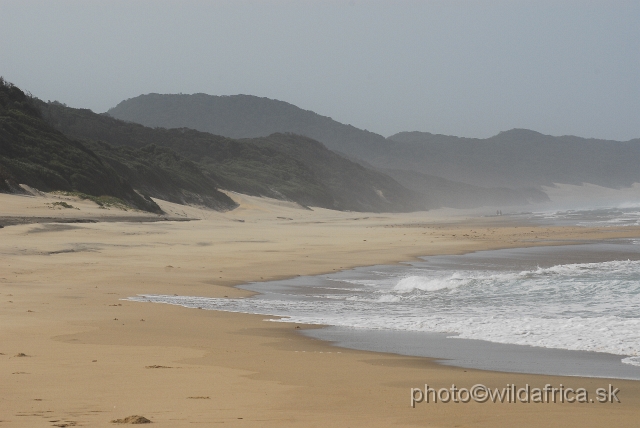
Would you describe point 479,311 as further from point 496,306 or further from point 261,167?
point 261,167

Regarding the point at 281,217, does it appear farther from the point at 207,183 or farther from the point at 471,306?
the point at 471,306

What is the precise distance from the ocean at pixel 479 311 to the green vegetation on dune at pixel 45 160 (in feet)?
87.3

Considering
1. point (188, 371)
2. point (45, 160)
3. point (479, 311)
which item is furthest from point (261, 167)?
point (188, 371)

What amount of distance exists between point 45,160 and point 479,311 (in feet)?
123

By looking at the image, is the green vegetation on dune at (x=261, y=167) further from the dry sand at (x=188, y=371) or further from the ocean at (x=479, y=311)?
the dry sand at (x=188, y=371)

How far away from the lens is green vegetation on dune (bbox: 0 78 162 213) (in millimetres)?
40156

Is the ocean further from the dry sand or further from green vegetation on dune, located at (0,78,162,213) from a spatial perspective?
green vegetation on dune, located at (0,78,162,213)

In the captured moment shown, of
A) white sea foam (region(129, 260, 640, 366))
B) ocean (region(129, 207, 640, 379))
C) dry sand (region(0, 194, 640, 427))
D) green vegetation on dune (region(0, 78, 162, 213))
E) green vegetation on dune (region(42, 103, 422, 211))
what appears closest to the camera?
dry sand (region(0, 194, 640, 427))

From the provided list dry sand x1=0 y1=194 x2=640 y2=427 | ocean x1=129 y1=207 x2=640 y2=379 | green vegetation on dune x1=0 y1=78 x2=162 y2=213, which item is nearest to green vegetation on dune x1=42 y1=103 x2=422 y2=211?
green vegetation on dune x1=0 y1=78 x2=162 y2=213

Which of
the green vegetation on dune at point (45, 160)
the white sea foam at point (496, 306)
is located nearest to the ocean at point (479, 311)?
the white sea foam at point (496, 306)

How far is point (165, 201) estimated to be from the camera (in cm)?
5712

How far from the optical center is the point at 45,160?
43750 millimetres

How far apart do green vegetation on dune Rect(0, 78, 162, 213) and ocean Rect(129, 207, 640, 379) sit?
2661 centimetres

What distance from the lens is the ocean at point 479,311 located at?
8579 millimetres
